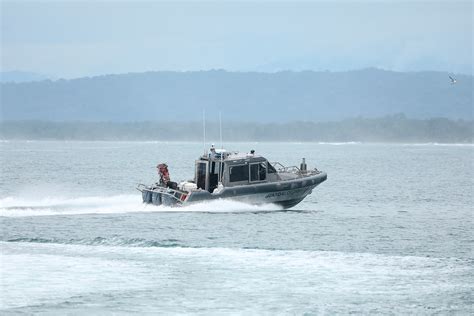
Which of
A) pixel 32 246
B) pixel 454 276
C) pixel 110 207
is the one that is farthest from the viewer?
pixel 110 207

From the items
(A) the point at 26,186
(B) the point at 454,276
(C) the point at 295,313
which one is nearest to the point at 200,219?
(B) the point at 454,276

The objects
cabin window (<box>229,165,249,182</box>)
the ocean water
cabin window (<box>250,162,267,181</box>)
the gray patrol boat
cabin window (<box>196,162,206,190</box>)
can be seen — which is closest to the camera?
the ocean water

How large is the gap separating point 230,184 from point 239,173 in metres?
0.62

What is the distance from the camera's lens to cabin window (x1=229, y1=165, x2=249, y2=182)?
38562 millimetres

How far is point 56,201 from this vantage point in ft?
151

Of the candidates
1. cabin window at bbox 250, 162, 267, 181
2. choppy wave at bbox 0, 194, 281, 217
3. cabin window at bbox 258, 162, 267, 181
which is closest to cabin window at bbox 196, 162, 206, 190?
choppy wave at bbox 0, 194, 281, 217

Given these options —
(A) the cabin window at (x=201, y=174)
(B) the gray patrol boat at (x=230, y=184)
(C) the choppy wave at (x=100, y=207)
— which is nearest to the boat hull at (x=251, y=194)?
(B) the gray patrol boat at (x=230, y=184)

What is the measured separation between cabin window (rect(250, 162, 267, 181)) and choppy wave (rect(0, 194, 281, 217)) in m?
1.28

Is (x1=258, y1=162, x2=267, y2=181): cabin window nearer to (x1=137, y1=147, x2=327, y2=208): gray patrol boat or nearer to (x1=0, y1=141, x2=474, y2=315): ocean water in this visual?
(x1=137, y1=147, x2=327, y2=208): gray patrol boat

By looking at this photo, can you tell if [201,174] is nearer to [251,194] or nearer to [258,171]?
[251,194]

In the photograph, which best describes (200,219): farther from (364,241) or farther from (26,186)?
(26,186)

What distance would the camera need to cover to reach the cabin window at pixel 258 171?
3897cm

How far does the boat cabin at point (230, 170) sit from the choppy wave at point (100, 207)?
0.94 metres

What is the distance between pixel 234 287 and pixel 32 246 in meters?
9.92
